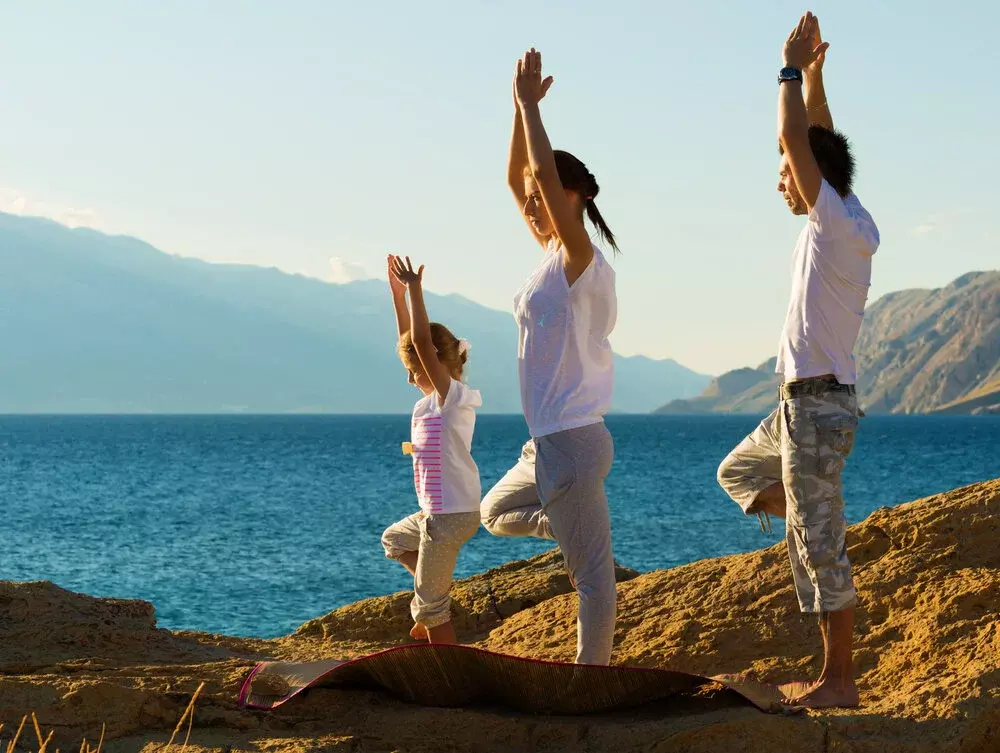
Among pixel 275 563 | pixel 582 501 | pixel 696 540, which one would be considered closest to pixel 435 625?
pixel 582 501

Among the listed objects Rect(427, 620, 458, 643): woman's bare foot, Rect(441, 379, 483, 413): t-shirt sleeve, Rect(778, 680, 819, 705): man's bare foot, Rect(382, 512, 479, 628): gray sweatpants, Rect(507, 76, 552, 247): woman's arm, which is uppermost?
Rect(507, 76, 552, 247): woman's arm

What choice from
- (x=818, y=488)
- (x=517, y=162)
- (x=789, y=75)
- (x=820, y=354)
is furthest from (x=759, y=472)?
(x=517, y=162)

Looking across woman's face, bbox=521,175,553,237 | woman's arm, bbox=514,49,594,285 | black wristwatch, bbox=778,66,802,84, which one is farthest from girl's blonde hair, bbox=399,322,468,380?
black wristwatch, bbox=778,66,802,84

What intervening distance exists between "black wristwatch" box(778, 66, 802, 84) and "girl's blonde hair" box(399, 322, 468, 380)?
89.9 inches

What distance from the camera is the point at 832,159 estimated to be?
4.44 meters

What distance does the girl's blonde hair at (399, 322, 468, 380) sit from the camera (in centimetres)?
604

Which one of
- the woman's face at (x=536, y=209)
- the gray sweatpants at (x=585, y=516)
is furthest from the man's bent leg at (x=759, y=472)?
the woman's face at (x=536, y=209)

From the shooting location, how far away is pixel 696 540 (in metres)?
31.1

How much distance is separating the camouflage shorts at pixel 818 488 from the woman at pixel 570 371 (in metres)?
0.72

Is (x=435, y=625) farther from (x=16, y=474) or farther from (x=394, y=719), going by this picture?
(x=16, y=474)

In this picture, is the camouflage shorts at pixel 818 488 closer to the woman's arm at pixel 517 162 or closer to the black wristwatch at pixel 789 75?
the black wristwatch at pixel 789 75

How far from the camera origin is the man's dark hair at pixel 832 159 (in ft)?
14.5

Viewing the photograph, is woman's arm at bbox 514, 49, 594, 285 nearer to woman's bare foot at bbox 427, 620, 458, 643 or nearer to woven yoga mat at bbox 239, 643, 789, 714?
woven yoga mat at bbox 239, 643, 789, 714

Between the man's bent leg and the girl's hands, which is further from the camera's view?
Result: the girl's hands
